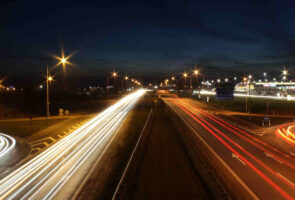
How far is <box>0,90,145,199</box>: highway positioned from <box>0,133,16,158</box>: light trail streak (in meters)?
3.23

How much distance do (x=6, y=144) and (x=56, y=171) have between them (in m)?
9.90

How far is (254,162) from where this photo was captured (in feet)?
54.0

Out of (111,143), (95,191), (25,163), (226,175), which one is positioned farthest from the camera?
(111,143)

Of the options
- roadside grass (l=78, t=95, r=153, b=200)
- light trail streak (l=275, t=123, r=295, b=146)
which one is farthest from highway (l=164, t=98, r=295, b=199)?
roadside grass (l=78, t=95, r=153, b=200)

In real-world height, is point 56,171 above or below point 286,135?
above

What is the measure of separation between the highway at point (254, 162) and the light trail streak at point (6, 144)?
51.6ft

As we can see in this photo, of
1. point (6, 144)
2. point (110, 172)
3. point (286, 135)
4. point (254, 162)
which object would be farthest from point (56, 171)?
point (286, 135)

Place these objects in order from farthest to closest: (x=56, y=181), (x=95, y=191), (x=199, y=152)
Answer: (x=199, y=152) < (x=56, y=181) < (x=95, y=191)

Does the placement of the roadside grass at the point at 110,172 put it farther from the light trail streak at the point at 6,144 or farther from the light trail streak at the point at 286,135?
the light trail streak at the point at 286,135

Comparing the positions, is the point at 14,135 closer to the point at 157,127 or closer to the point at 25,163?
the point at 25,163

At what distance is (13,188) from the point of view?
11.8m

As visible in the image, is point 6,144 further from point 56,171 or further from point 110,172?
point 110,172

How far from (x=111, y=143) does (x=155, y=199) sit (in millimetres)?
11617

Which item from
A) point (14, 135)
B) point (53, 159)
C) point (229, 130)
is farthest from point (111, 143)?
point (229, 130)
